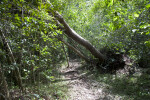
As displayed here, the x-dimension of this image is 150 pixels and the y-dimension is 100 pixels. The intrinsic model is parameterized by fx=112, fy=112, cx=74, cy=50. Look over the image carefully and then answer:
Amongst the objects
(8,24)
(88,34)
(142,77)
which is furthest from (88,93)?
(88,34)

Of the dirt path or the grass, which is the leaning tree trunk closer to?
the grass

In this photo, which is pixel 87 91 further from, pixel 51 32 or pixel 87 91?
pixel 51 32

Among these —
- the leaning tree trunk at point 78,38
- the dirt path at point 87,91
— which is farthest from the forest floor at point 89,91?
the leaning tree trunk at point 78,38

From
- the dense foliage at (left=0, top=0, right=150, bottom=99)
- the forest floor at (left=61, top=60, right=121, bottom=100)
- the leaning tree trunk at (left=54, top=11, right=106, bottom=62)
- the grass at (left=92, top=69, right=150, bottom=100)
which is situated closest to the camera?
the dense foliage at (left=0, top=0, right=150, bottom=99)

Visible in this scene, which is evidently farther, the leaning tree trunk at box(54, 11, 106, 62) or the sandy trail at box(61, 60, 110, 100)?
the leaning tree trunk at box(54, 11, 106, 62)

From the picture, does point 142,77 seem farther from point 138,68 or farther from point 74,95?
point 74,95

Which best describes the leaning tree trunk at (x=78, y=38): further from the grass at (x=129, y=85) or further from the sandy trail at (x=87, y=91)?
the sandy trail at (x=87, y=91)

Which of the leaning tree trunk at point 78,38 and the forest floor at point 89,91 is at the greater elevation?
the leaning tree trunk at point 78,38

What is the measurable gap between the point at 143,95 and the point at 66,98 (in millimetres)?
2831

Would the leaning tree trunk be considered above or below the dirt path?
above

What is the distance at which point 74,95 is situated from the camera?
4359 millimetres

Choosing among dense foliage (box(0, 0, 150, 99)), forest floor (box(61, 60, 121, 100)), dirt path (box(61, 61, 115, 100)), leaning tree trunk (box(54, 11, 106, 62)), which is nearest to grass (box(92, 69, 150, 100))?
forest floor (box(61, 60, 121, 100))

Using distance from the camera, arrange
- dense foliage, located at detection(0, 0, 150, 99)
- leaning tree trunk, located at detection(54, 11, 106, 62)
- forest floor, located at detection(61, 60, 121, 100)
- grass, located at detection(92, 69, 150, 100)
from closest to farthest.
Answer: dense foliage, located at detection(0, 0, 150, 99)
grass, located at detection(92, 69, 150, 100)
forest floor, located at detection(61, 60, 121, 100)
leaning tree trunk, located at detection(54, 11, 106, 62)

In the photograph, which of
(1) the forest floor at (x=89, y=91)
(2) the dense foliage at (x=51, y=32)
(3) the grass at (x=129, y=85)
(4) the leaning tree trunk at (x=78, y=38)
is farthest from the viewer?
(4) the leaning tree trunk at (x=78, y=38)
